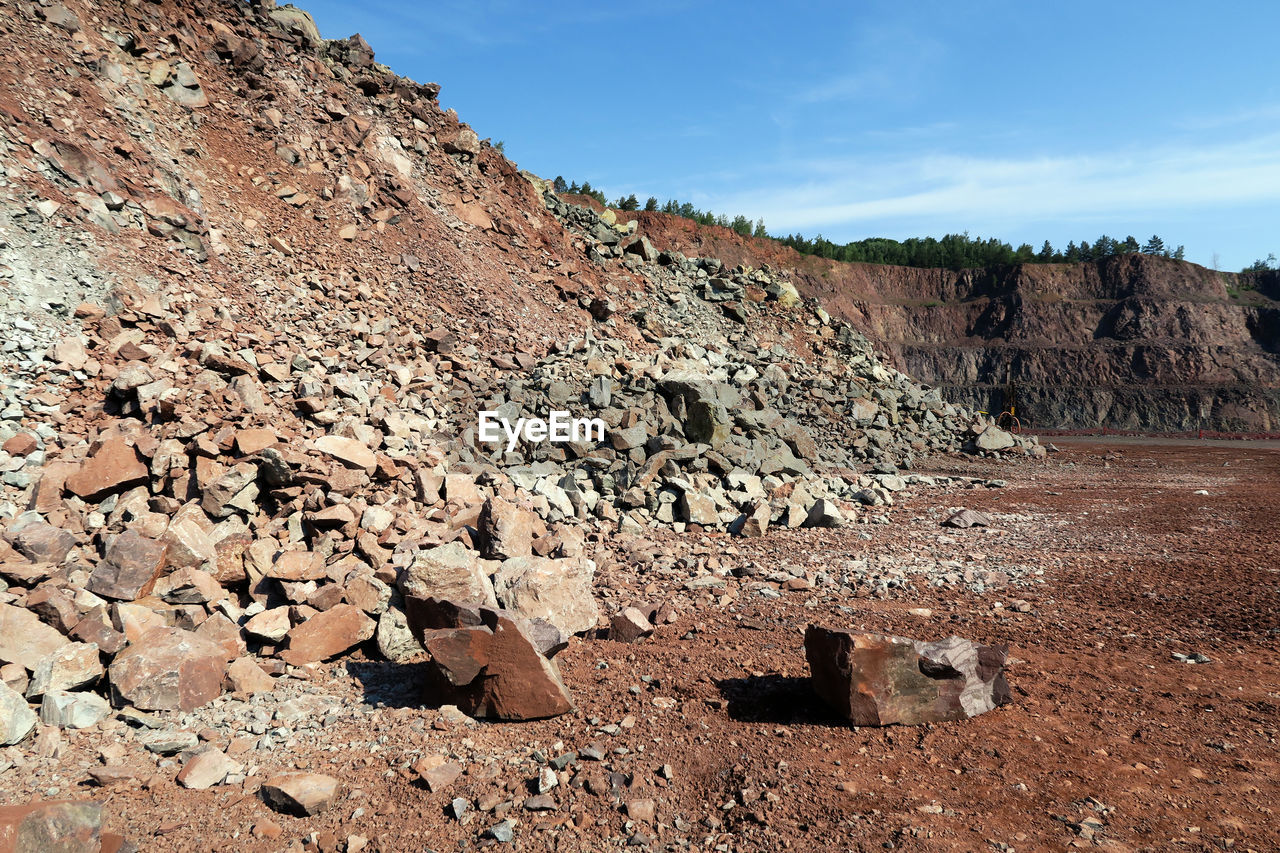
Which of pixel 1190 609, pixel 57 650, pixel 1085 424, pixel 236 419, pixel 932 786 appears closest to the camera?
pixel 932 786

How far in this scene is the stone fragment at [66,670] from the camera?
424 cm

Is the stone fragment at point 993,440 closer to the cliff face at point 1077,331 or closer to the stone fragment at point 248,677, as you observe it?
the stone fragment at point 248,677

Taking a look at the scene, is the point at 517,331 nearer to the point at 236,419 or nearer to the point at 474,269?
the point at 474,269

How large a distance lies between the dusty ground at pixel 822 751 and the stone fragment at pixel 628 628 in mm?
179

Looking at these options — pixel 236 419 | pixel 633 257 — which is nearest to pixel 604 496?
pixel 236 419

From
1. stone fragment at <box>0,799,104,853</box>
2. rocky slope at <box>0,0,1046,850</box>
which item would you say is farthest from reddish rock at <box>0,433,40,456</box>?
stone fragment at <box>0,799,104,853</box>

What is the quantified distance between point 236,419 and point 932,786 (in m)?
7.29

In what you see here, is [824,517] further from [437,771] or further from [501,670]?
[437,771]

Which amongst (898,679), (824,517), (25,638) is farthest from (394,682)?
(824,517)

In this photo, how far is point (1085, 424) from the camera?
4384 cm

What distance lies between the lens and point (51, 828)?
9.46 feet

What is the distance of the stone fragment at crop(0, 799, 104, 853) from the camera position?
9.21 feet

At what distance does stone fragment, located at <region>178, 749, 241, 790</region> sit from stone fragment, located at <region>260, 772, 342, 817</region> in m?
0.34

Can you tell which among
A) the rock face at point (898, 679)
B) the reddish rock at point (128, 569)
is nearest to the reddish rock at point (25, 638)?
the reddish rock at point (128, 569)
